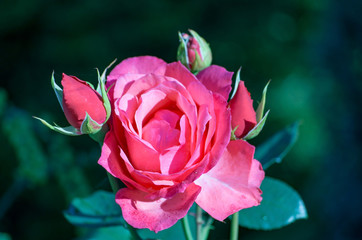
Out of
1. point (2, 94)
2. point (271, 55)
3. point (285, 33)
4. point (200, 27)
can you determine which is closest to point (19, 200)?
point (2, 94)

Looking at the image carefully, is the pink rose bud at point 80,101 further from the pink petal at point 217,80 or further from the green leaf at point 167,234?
the green leaf at point 167,234

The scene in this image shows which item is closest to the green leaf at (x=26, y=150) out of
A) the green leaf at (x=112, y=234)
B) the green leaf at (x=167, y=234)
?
the green leaf at (x=112, y=234)

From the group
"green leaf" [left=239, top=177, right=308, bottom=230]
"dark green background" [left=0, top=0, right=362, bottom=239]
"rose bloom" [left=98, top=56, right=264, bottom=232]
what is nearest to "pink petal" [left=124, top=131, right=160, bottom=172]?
"rose bloom" [left=98, top=56, right=264, bottom=232]

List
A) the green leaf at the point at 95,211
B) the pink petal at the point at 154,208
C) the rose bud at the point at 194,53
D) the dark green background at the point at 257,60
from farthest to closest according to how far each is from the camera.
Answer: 1. the dark green background at the point at 257,60
2. the green leaf at the point at 95,211
3. the rose bud at the point at 194,53
4. the pink petal at the point at 154,208

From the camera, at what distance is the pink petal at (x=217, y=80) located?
445mm

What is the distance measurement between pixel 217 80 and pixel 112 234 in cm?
34

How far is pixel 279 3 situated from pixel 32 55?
3.58 ft

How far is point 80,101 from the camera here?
1.36ft

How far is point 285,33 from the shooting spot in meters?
2.04

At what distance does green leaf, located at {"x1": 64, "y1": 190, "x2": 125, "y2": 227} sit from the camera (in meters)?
0.62

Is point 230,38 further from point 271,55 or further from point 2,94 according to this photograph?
point 2,94

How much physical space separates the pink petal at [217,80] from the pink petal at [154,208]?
10 cm

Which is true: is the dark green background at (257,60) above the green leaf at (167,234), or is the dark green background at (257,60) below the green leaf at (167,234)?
below

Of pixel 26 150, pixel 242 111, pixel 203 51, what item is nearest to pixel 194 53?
pixel 203 51
